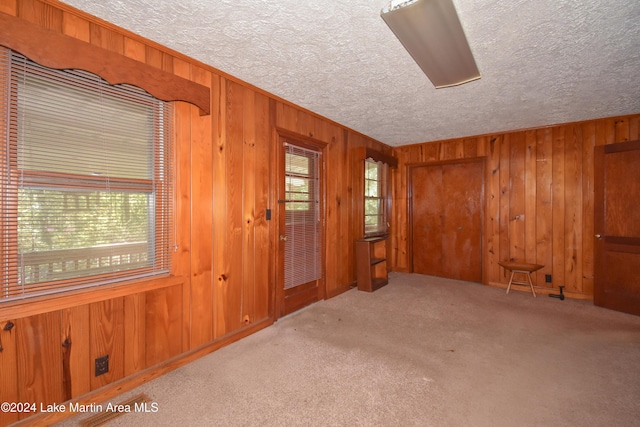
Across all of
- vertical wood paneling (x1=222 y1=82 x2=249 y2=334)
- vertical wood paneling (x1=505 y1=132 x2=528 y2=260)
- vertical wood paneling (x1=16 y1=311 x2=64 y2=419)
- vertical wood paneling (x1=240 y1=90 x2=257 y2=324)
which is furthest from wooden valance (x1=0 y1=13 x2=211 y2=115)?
vertical wood paneling (x1=505 y1=132 x2=528 y2=260)

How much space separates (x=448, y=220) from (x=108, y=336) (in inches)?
189

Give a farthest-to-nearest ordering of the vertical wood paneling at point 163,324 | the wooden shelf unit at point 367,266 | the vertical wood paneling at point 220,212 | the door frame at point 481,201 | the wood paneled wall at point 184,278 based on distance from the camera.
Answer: the door frame at point 481,201 < the wooden shelf unit at point 367,266 < the vertical wood paneling at point 220,212 < the vertical wood paneling at point 163,324 < the wood paneled wall at point 184,278

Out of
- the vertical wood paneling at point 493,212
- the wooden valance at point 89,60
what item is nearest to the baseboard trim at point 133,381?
the wooden valance at point 89,60

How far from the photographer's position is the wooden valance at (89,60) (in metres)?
1.42

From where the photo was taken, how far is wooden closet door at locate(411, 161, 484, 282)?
4.60 metres

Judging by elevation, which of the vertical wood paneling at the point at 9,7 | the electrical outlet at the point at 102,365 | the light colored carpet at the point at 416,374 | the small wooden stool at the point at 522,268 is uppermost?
the vertical wood paneling at the point at 9,7

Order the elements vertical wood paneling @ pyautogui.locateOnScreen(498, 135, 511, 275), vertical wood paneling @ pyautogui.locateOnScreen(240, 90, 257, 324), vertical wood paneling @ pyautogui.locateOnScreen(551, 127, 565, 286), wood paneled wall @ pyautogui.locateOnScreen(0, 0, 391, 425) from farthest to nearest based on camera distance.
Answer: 1. vertical wood paneling @ pyautogui.locateOnScreen(498, 135, 511, 275)
2. vertical wood paneling @ pyautogui.locateOnScreen(551, 127, 565, 286)
3. vertical wood paneling @ pyautogui.locateOnScreen(240, 90, 257, 324)
4. wood paneled wall @ pyautogui.locateOnScreen(0, 0, 391, 425)

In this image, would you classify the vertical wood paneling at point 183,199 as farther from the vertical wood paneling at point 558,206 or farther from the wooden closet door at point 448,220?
the vertical wood paneling at point 558,206

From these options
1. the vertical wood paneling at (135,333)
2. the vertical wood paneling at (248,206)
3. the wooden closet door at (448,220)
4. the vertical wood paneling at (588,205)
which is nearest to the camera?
the vertical wood paneling at (135,333)

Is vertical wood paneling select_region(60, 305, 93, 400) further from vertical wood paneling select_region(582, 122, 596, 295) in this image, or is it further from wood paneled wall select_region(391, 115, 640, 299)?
vertical wood paneling select_region(582, 122, 596, 295)

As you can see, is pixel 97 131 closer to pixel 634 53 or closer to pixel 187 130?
pixel 187 130

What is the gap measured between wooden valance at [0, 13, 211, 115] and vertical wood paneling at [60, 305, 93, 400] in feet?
4.68

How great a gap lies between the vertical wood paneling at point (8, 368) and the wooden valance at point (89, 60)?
1.43 metres

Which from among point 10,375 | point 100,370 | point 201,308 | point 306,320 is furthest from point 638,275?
point 10,375
